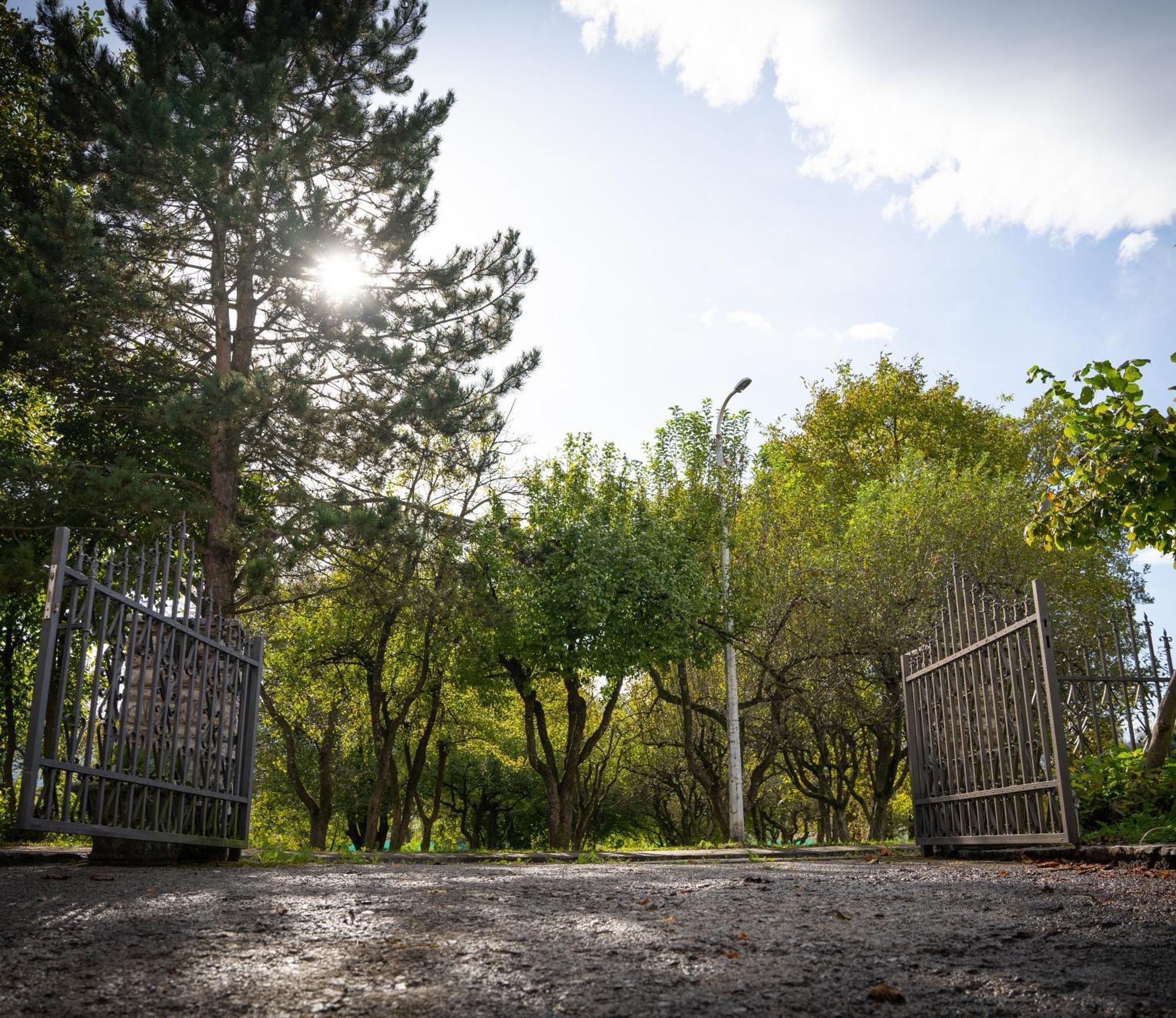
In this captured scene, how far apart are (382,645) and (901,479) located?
49.5 ft

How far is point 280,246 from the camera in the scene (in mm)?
14203

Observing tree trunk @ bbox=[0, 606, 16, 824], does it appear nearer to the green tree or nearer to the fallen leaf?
the green tree

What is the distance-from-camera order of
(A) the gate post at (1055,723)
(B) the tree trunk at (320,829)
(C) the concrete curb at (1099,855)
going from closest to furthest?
1. (C) the concrete curb at (1099,855)
2. (A) the gate post at (1055,723)
3. (B) the tree trunk at (320,829)

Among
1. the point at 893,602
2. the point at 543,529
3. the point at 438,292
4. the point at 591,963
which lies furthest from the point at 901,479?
the point at 591,963

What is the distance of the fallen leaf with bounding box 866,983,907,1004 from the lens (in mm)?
3023

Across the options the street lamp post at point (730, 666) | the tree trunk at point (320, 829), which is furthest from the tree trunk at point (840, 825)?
the tree trunk at point (320, 829)

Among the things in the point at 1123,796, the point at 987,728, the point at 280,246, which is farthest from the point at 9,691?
the point at 1123,796

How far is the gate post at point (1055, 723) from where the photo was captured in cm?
707

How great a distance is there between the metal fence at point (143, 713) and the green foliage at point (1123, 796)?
7.82 m

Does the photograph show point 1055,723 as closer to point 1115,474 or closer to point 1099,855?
point 1099,855

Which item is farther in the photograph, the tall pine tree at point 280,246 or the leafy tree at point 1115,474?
the tall pine tree at point 280,246

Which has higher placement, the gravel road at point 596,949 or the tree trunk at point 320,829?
the gravel road at point 596,949

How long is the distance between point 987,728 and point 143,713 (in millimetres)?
7160

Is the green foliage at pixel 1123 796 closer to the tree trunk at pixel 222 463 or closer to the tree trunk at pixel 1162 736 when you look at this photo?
the tree trunk at pixel 1162 736
